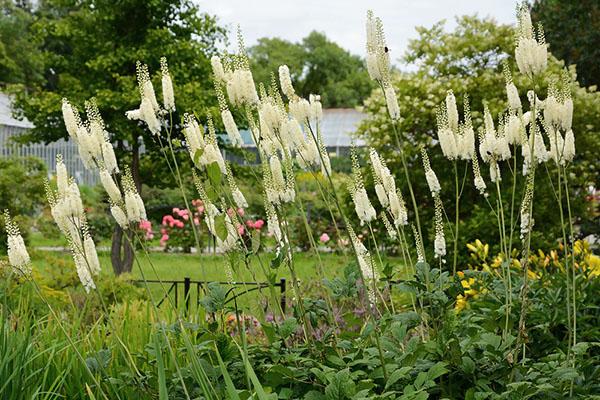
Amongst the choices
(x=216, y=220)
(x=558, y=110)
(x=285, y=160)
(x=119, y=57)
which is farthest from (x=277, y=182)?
(x=119, y=57)

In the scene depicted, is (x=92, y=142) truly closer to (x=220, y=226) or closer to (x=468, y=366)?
(x=220, y=226)

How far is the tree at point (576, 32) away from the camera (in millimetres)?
17312

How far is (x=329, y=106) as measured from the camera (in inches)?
1656

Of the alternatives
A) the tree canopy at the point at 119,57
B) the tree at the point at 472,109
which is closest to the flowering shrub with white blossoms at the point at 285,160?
the tree at the point at 472,109

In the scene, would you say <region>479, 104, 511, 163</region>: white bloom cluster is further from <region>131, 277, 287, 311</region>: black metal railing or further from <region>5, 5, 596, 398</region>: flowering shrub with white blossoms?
<region>131, 277, 287, 311</region>: black metal railing

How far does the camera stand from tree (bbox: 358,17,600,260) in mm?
9516

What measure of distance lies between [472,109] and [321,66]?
34.3 m

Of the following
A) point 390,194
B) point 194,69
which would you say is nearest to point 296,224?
point 194,69

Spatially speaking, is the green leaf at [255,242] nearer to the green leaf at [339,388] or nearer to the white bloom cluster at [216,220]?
the white bloom cluster at [216,220]

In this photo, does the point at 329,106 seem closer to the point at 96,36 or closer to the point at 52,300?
the point at 96,36

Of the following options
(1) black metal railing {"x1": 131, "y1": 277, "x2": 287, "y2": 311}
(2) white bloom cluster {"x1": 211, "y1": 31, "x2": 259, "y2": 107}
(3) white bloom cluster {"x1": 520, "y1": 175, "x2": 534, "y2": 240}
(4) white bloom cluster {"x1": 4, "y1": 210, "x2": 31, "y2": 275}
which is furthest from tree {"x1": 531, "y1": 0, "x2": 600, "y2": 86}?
(4) white bloom cluster {"x1": 4, "y1": 210, "x2": 31, "y2": 275}

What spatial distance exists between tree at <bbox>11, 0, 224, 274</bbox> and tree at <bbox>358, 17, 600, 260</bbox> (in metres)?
3.03

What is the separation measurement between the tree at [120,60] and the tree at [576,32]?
8310 mm

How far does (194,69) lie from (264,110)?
33.1 ft
